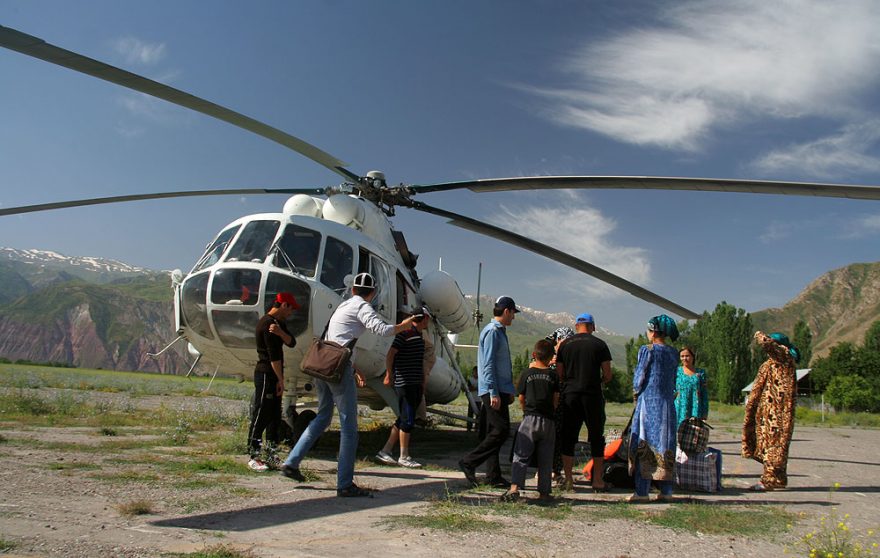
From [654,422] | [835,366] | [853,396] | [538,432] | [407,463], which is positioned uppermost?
[835,366]

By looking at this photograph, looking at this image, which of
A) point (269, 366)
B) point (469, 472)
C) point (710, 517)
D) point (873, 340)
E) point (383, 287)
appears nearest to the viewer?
point (710, 517)

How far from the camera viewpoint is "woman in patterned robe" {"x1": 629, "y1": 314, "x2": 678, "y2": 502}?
18.2ft

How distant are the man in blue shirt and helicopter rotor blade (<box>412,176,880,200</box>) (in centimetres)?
303

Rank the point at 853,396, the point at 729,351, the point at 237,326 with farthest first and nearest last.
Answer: the point at 729,351
the point at 853,396
the point at 237,326

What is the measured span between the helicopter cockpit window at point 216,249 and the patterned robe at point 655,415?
515 cm

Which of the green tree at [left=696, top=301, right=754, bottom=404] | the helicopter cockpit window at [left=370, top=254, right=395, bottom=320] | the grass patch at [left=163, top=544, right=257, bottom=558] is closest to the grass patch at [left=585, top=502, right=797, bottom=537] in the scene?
the grass patch at [left=163, top=544, right=257, bottom=558]

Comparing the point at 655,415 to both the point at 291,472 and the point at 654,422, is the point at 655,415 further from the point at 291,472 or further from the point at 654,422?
the point at 291,472

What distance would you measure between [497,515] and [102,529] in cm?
274

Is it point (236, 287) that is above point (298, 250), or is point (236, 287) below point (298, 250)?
below

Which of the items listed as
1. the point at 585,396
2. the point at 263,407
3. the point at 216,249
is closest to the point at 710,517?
the point at 585,396

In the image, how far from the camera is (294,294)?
704 centimetres

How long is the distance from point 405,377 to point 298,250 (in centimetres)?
215

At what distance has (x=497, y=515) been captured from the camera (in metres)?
4.66

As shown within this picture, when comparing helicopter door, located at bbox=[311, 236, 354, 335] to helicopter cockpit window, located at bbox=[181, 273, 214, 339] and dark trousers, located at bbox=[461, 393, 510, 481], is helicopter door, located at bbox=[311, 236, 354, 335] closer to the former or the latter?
helicopter cockpit window, located at bbox=[181, 273, 214, 339]
